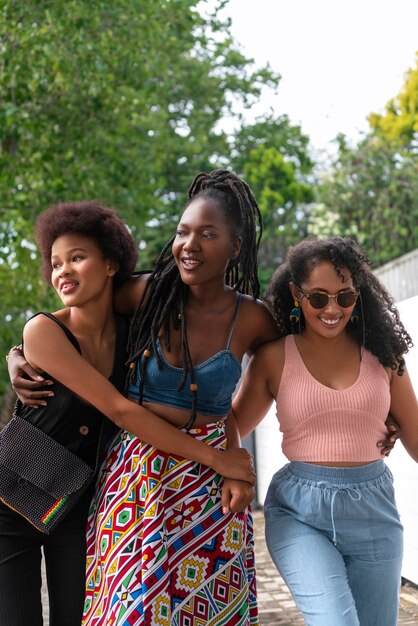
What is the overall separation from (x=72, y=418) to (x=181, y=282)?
0.60m

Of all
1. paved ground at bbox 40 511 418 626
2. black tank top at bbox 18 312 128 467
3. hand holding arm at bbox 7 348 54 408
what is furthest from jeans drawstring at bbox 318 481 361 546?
paved ground at bbox 40 511 418 626

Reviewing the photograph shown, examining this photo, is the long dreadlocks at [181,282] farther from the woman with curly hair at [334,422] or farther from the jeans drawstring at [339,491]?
the jeans drawstring at [339,491]

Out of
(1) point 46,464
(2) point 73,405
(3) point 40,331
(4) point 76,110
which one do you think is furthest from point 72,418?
(4) point 76,110

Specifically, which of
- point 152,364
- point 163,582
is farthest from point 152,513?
point 152,364

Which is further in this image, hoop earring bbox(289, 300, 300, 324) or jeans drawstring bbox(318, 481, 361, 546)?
hoop earring bbox(289, 300, 300, 324)

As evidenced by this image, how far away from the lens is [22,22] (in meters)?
11.8

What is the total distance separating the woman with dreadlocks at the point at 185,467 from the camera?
3129mm

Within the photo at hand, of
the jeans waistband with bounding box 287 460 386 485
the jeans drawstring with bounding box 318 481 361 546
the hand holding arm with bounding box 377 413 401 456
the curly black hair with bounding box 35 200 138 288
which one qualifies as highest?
the curly black hair with bounding box 35 200 138 288

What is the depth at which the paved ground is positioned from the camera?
553 centimetres

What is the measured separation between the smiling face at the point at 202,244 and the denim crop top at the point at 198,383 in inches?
10.7

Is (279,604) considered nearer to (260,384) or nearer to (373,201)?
(260,384)

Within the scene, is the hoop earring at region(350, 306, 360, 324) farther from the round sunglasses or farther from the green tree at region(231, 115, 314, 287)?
the green tree at region(231, 115, 314, 287)

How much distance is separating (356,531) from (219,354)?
741 mm

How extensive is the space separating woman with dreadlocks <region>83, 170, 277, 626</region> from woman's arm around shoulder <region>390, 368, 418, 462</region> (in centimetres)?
54
